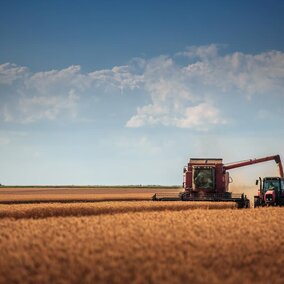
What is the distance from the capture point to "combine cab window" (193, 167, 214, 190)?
37.8m

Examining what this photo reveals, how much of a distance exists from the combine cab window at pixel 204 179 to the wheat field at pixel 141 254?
2075 centimetres

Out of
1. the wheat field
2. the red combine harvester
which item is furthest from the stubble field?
the red combine harvester

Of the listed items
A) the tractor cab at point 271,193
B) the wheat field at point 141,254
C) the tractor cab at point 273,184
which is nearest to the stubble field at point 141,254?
the wheat field at point 141,254

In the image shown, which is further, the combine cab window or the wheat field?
the combine cab window

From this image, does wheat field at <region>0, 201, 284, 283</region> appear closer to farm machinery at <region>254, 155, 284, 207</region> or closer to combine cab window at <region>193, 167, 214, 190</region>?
farm machinery at <region>254, 155, 284, 207</region>

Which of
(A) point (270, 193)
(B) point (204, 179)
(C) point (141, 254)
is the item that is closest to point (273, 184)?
(A) point (270, 193)

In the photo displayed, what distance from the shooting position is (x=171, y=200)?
3741cm

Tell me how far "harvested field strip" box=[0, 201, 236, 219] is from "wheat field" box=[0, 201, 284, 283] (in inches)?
441

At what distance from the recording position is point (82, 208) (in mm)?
30562

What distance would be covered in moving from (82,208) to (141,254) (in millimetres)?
20324

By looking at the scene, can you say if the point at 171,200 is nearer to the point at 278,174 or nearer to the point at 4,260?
the point at 278,174

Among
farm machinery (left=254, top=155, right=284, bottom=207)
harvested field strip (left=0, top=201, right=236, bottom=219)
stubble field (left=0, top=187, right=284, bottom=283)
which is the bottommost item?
stubble field (left=0, top=187, right=284, bottom=283)

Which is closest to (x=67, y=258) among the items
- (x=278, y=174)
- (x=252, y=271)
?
(x=252, y=271)

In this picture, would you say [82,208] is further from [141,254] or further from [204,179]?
[141,254]
